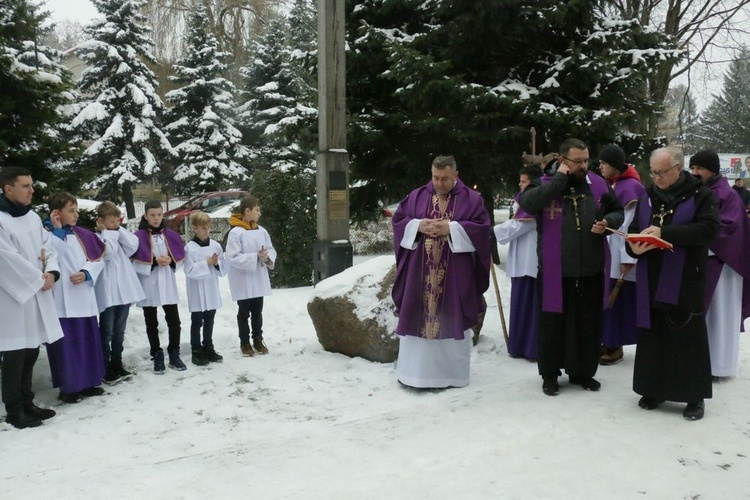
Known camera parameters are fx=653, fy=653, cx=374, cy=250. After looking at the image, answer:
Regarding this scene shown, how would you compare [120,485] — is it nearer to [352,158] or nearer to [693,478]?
[693,478]

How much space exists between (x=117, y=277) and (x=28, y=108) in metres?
2.07

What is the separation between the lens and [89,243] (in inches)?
229

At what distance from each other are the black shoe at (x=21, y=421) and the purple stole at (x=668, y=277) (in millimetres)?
4681

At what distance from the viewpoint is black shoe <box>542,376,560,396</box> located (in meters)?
5.46

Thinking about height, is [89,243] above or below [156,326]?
above

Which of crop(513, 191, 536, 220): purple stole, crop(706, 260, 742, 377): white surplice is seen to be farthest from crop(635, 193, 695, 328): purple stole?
crop(513, 191, 536, 220): purple stole

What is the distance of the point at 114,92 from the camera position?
24688 millimetres

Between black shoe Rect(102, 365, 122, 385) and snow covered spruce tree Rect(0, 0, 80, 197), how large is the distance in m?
1.95

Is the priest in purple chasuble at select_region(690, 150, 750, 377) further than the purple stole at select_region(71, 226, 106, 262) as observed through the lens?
No

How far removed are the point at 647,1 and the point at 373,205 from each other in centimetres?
1163

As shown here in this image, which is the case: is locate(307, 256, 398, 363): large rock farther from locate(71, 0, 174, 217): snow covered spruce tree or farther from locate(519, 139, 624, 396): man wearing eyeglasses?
locate(71, 0, 174, 217): snow covered spruce tree

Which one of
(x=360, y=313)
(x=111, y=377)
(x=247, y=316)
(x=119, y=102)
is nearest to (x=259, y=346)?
(x=247, y=316)

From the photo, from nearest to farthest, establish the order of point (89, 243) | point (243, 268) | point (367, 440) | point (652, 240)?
point (367, 440) < point (652, 240) < point (89, 243) < point (243, 268)

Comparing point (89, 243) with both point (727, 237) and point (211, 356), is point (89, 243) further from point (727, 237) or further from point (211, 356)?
point (727, 237)
